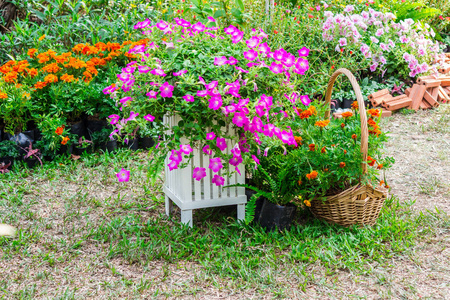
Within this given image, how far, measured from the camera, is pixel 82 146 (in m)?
3.74

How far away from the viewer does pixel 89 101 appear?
3.79m

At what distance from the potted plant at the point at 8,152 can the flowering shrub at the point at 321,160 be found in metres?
1.98

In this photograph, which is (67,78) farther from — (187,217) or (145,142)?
(187,217)

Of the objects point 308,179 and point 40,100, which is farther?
point 40,100

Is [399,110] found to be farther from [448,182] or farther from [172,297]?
[172,297]

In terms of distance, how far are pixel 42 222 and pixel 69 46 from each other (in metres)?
2.33

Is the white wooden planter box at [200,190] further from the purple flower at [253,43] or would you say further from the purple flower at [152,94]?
the purple flower at [253,43]

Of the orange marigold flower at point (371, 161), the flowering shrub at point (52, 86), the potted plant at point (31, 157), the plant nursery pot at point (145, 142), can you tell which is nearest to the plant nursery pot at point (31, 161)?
the potted plant at point (31, 157)

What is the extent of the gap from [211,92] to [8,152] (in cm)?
209

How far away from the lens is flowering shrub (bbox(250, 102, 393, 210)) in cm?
245

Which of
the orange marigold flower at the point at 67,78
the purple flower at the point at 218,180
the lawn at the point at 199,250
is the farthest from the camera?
the orange marigold flower at the point at 67,78

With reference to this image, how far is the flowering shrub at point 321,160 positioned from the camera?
245 cm

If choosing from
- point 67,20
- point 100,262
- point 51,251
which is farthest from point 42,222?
point 67,20

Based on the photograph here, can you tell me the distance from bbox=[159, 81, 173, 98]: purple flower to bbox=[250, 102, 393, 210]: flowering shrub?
22.8 inches
